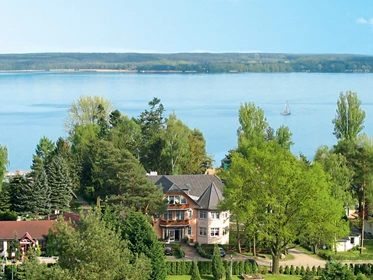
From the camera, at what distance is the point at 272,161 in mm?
39656

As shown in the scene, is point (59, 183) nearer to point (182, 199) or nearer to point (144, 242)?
point (182, 199)

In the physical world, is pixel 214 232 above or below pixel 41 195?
below

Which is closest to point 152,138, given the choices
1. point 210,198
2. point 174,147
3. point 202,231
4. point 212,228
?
point 174,147

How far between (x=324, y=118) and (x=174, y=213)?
309 ft

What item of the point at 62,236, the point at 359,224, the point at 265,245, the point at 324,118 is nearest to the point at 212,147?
the point at 324,118

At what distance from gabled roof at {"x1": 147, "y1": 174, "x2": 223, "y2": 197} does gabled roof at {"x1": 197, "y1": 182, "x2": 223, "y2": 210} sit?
124 cm

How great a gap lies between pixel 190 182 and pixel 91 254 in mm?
24505

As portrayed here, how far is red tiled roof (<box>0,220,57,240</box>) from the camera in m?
41.8

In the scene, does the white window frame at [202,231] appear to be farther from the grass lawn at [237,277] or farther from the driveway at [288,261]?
the grass lawn at [237,277]

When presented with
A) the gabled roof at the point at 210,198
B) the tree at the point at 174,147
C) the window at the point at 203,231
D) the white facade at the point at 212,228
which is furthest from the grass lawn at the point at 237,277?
the tree at the point at 174,147

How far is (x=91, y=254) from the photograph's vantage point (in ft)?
84.7

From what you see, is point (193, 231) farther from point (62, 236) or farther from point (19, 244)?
point (62, 236)

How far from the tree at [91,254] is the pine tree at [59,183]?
24429 millimetres

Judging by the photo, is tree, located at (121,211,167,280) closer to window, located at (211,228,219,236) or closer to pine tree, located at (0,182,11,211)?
window, located at (211,228,219,236)
